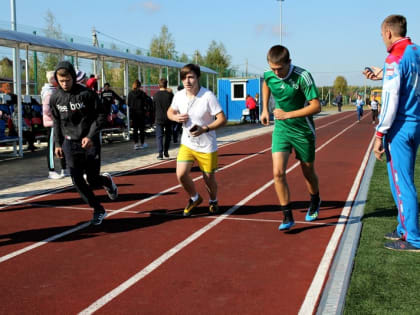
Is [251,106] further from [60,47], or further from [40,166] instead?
[40,166]

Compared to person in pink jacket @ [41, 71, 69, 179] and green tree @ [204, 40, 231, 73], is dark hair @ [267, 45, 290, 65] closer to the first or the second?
person in pink jacket @ [41, 71, 69, 179]

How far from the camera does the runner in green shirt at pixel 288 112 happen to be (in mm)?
5410

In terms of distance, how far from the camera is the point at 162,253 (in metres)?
5.02

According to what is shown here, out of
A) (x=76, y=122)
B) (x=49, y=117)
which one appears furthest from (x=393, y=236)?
(x=49, y=117)

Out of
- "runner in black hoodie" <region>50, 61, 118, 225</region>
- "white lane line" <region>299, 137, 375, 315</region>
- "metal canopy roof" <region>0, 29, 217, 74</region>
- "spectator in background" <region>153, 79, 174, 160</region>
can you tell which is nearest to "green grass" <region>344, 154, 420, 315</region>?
"white lane line" <region>299, 137, 375, 315</region>

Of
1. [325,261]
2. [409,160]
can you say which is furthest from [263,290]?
[409,160]

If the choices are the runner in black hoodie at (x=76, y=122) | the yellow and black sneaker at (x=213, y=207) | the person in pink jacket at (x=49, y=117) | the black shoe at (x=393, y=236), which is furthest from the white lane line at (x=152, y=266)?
the person in pink jacket at (x=49, y=117)

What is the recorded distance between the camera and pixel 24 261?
485 cm

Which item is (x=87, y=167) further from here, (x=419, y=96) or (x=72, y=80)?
(x=419, y=96)

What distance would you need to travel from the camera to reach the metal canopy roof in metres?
13.1

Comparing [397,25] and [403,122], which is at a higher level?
[397,25]

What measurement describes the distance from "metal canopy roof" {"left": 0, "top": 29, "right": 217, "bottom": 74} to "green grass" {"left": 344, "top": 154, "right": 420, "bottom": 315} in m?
10.4

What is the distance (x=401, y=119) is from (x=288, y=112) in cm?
125

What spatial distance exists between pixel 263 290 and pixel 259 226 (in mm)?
2052
